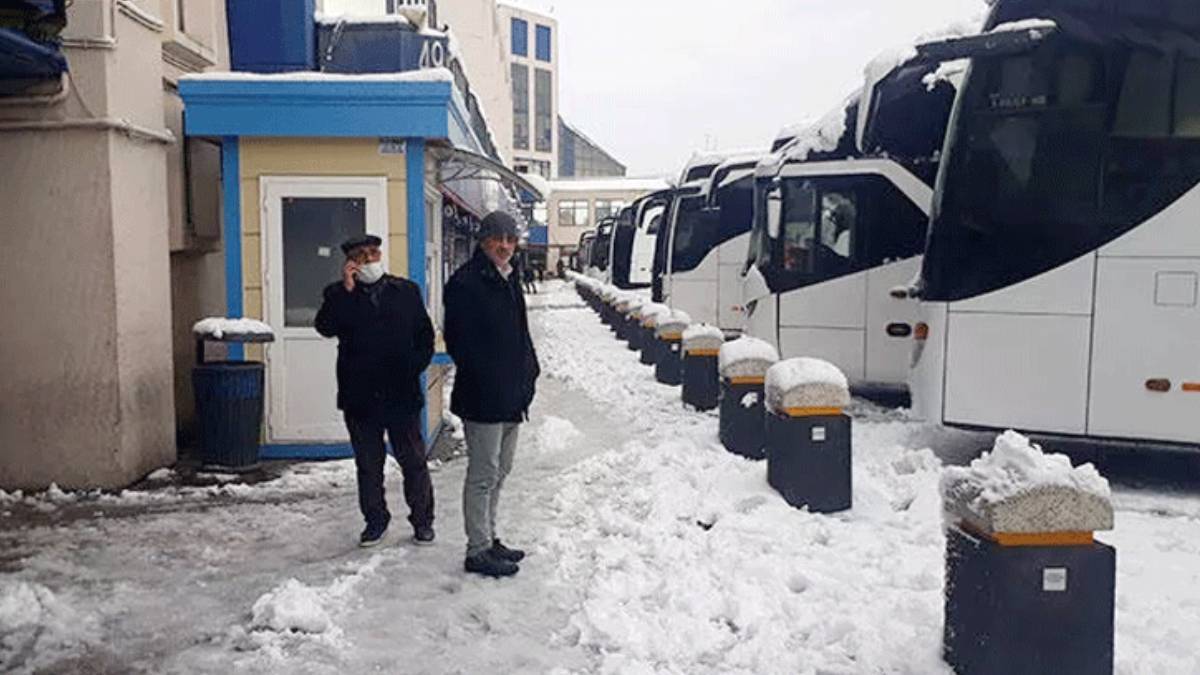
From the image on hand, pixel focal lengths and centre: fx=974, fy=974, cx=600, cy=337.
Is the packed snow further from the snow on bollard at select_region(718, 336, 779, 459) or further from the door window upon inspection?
the door window

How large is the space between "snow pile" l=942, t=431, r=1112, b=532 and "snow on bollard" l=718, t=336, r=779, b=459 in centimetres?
459

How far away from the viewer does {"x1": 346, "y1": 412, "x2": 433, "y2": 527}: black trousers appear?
632cm

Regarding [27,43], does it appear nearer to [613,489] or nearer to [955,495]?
[613,489]

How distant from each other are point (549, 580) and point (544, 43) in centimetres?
8173

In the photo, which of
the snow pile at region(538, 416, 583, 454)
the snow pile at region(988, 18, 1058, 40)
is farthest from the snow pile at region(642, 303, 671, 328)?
the snow pile at region(988, 18, 1058, 40)

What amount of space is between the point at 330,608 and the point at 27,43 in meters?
4.57

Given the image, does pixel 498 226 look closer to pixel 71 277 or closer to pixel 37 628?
pixel 37 628

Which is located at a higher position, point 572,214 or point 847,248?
point 572,214

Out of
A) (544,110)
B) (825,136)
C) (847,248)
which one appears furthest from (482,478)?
(544,110)

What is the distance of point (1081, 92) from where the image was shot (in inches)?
301

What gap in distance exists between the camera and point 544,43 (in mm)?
82938

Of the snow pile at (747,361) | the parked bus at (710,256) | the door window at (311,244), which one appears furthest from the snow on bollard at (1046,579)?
the parked bus at (710,256)

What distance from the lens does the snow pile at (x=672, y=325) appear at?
14328 mm

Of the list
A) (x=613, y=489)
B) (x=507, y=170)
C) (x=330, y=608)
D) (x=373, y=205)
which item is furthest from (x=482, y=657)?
(x=507, y=170)
